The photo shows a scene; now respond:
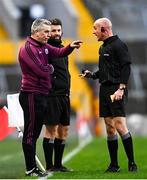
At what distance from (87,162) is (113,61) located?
9.82ft

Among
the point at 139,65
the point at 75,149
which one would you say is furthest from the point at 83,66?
the point at 75,149

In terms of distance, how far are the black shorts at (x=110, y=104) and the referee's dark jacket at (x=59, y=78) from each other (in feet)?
1.91

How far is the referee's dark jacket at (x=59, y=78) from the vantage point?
1195 cm

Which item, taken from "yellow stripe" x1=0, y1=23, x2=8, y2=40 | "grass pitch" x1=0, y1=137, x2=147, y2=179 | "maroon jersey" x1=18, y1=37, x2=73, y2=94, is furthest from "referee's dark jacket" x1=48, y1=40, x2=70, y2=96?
"yellow stripe" x1=0, y1=23, x2=8, y2=40

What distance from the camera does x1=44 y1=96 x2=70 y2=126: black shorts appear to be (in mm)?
11734

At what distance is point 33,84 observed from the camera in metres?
10.9

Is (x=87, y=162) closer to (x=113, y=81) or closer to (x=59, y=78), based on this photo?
(x=59, y=78)

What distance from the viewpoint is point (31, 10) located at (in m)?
33.3

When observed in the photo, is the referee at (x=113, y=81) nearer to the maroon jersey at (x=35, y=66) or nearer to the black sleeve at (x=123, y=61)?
the black sleeve at (x=123, y=61)

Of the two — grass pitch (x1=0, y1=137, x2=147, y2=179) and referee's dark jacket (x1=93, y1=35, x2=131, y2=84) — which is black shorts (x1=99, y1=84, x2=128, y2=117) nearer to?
referee's dark jacket (x1=93, y1=35, x2=131, y2=84)

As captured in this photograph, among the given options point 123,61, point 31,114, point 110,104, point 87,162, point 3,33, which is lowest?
point 87,162

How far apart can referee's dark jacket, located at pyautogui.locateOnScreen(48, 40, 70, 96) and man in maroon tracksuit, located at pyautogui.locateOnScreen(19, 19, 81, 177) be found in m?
0.94

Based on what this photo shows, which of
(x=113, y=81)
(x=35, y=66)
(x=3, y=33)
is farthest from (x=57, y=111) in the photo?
(x=3, y=33)

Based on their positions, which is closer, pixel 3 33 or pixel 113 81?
pixel 113 81
